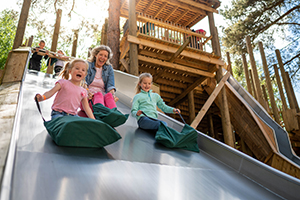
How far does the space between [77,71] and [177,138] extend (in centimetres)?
141

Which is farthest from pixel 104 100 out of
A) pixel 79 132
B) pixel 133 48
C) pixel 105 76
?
pixel 133 48

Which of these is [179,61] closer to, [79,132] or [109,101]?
[109,101]

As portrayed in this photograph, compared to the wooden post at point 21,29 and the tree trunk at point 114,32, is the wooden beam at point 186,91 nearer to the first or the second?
the tree trunk at point 114,32

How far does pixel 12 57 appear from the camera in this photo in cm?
406

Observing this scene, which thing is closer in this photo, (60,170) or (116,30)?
(60,170)

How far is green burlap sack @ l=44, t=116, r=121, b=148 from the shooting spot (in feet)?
6.29

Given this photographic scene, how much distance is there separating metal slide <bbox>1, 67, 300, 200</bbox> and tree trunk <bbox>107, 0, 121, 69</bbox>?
5.55 meters

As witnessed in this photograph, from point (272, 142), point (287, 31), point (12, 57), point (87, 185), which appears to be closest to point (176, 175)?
point (87, 185)

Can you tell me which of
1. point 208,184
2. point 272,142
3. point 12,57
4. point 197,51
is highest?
point 197,51

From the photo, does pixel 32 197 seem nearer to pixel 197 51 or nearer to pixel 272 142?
pixel 272 142

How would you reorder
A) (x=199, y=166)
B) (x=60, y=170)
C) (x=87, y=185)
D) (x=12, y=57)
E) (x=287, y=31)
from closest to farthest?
(x=87, y=185) → (x=60, y=170) → (x=199, y=166) → (x=12, y=57) → (x=287, y=31)

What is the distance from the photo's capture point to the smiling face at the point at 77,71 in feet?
9.05

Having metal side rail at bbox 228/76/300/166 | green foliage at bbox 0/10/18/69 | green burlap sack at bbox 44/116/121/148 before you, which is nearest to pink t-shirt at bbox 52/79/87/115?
green burlap sack at bbox 44/116/121/148

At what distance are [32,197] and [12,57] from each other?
141 inches
